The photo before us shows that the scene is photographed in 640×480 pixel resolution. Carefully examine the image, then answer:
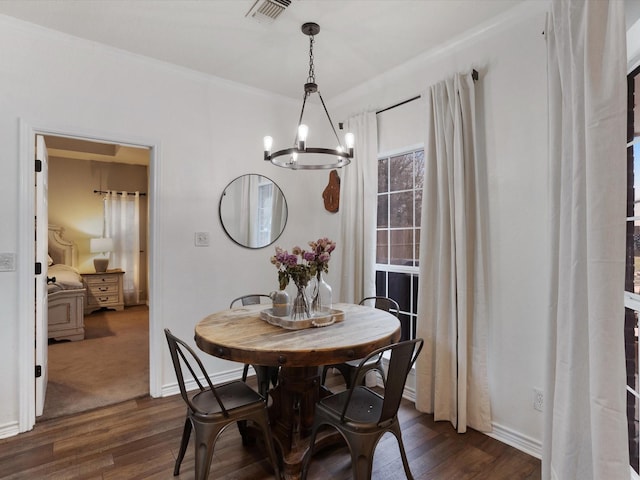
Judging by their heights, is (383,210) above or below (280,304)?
above

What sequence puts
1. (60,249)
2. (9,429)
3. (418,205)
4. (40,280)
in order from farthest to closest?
(60,249) < (418,205) < (40,280) < (9,429)

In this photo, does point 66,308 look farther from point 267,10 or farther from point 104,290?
point 267,10

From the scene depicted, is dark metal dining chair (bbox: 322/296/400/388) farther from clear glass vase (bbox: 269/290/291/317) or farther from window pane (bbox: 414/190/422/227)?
window pane (bbox: 414/190/422/227)

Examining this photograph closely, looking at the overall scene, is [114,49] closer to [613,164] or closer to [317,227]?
[317,227]

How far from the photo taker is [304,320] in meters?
2.12

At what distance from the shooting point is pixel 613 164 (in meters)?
1.23

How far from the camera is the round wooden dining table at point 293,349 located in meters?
1.72

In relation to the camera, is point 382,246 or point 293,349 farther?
point 382,246

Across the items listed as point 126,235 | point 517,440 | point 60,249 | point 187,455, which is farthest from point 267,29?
point 60,249

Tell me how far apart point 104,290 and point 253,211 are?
4320 millimetres

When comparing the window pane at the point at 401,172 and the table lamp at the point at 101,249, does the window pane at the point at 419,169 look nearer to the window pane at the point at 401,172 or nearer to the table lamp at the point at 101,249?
the window pane at the point at 401,172

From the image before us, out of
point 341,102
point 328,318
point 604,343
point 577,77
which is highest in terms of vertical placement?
point 341,102

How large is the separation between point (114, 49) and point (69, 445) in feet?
9.33

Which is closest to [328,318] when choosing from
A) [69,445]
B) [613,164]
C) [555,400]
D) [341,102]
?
[555,400]
